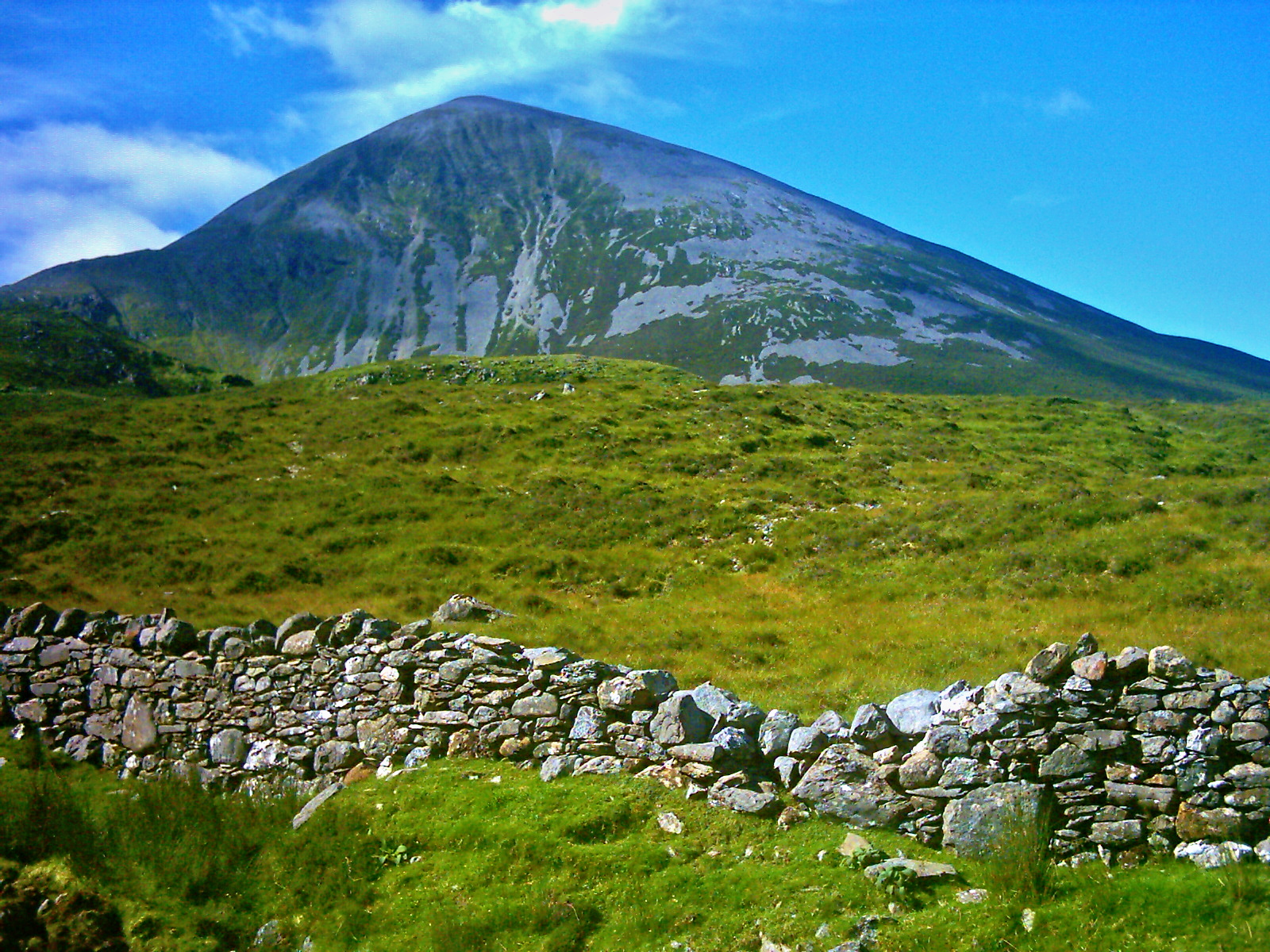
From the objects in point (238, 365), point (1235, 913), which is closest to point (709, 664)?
point (1235, 913)

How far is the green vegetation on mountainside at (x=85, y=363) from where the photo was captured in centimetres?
8706

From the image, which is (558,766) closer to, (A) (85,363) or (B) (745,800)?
(B) (745,800)

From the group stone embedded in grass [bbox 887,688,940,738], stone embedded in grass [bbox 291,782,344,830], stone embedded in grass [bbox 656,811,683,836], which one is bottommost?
stone embedded in grass [bbox 291,782,344,830]

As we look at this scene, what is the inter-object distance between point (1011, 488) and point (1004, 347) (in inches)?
5584

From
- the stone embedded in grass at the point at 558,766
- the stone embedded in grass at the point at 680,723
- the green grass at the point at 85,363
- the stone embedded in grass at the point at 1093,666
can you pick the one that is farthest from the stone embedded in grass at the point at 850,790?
the green grass at the point at 85,363

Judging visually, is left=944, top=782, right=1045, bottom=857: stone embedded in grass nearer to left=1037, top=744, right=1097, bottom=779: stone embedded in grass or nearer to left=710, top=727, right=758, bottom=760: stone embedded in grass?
left=1037, top=744, right=1097, bottom=779: stone embedded in grass

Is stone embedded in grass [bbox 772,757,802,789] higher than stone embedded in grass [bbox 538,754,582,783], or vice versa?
stone embedded in grass [bbox 772,757,802,789]

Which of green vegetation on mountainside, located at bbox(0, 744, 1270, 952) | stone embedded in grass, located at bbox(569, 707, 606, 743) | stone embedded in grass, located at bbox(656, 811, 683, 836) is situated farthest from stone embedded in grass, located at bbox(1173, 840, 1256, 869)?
stone embedded in grass, located at bbox(569, 707, 606, 743)

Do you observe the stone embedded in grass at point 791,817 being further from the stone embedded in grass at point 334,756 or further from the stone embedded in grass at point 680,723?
the stone embedded in grass at point 334,756

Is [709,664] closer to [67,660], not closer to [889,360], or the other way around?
[67,660]

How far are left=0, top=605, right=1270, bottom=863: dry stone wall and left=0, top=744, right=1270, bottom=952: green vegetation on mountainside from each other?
1.58 ft

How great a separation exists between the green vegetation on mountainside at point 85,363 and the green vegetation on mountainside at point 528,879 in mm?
86973

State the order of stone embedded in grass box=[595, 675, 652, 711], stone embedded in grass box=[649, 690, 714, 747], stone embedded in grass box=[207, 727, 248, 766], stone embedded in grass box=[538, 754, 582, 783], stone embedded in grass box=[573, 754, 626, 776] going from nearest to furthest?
stone embedded in grass box=[649, 690, 714, 747], stone embedded in grass box=[573, 754, 626, 776], stone embedded in grass box=[538, 754, 582, 783], stone embedded in grass box=[595, 675, 652, 711], stone embedded in grass box=[207, 727, 248, 766]

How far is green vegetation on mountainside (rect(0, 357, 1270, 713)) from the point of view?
17641 mm
